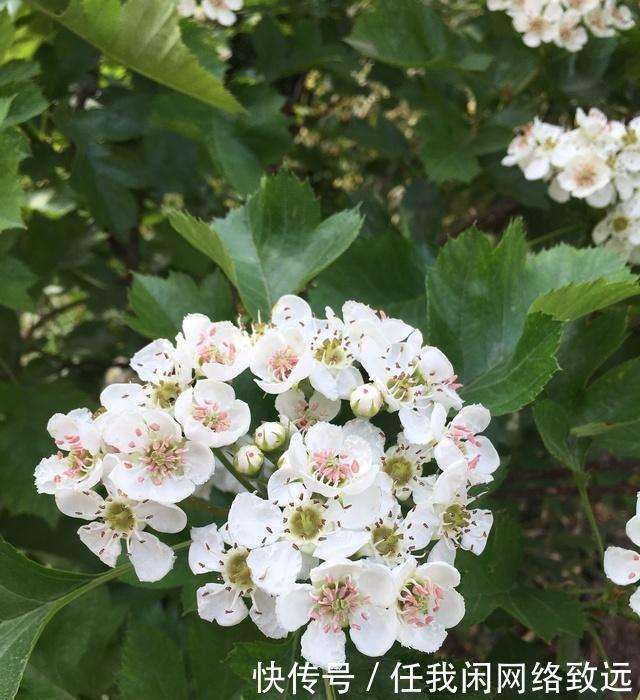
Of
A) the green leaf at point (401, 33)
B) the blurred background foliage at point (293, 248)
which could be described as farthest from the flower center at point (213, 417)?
the green leaf at point (401, 33)

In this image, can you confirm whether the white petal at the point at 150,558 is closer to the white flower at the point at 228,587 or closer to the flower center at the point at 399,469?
the white flower at the point at 228,587

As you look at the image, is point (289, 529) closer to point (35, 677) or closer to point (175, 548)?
point (175, 548)

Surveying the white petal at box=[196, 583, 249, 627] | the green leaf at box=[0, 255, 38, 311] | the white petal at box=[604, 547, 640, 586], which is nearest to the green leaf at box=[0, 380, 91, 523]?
the green leaf at box=[0, 255, 38, 311]

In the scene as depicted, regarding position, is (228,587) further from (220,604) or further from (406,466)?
(406,466)

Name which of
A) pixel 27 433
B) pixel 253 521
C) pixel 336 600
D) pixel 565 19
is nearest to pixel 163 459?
pixel 253 521

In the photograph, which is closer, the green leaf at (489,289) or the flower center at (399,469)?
the flower center at (399,469)

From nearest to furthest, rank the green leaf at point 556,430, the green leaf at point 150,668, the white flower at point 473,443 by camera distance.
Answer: the white flower at point 473,443 → the green leaf at point 556,430 → the green leaf at point 150,668

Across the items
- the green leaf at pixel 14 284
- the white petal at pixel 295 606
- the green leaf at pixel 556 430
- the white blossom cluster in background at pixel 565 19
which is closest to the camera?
the white petal at pixel 295 606
